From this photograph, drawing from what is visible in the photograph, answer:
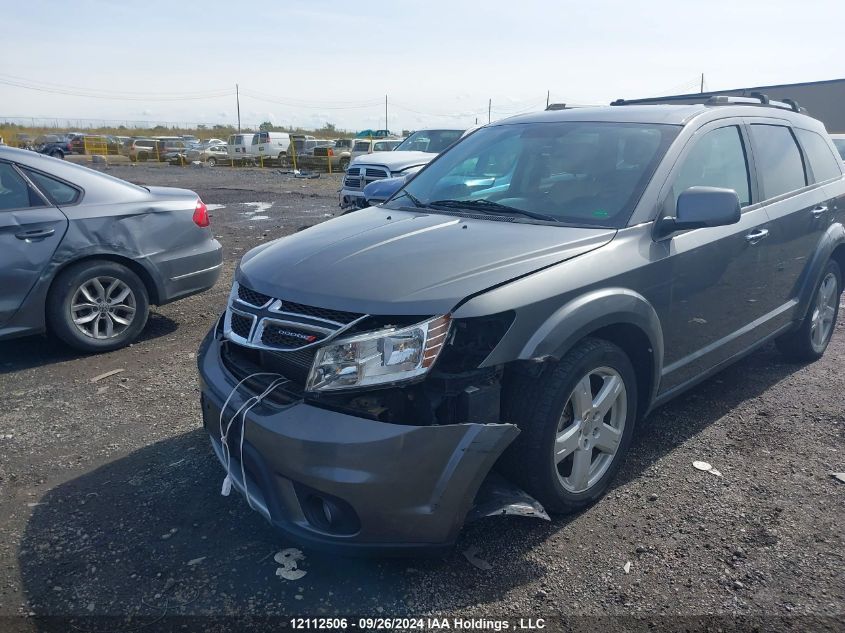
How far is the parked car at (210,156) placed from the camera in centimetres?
3753

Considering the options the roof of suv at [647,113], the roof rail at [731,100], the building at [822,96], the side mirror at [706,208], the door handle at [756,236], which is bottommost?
the door handle at [756,236]

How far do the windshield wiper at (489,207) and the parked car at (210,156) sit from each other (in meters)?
35.4

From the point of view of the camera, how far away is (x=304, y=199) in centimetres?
1769

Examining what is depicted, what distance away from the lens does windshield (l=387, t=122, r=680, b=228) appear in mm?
3508

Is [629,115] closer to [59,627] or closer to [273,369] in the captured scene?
[273,369]

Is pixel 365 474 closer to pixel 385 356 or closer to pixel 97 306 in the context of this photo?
pixel 385 356

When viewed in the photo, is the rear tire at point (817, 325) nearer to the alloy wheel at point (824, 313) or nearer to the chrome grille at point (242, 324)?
the alloy wheel at point (824, 313)

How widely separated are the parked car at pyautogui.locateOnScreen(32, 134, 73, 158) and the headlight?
127 ft

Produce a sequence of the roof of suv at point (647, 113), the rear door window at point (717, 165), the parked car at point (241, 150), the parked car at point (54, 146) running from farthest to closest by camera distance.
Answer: the parked car at point (54, 146), the parked car at point (241, 150), the roof of suv at point (647, 113), the rear door window at point (717, 165)

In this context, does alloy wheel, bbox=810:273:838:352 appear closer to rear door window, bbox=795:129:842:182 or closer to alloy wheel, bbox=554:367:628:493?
rear door window, bbox=795:129:842:182

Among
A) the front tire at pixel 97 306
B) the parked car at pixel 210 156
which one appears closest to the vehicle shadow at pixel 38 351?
the front tire at pixel 97 306

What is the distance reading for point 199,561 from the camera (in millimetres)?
2904

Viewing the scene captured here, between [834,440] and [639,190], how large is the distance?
76.4 inches

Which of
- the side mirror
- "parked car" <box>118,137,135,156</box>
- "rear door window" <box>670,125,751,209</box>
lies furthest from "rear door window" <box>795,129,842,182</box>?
"parked car" <box>118,137,135,156</box>
